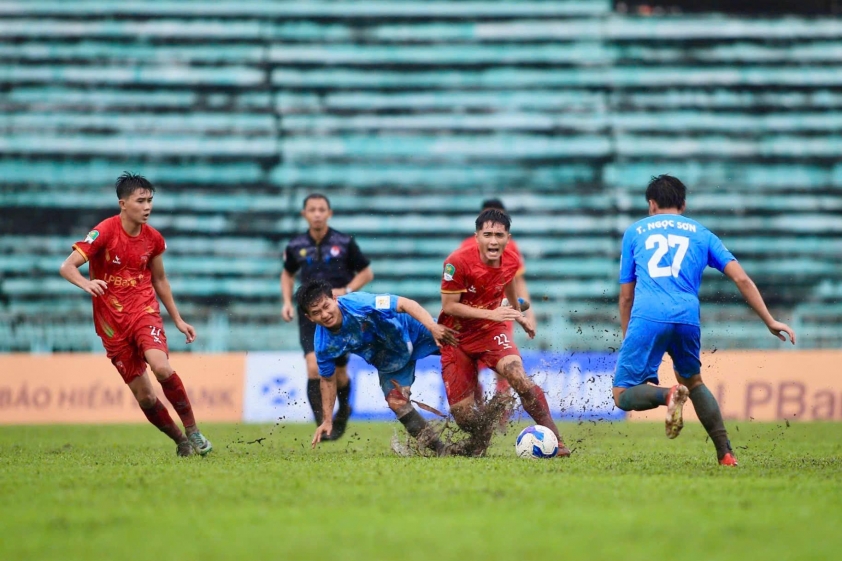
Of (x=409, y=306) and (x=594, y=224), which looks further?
(x=594, y=224)

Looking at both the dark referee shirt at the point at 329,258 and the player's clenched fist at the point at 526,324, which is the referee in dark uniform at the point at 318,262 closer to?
the dark referee shirt at the point at 329,258

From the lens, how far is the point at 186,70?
59.7ft

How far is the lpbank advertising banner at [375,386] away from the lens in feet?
46.8

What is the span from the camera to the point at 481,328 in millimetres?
8422

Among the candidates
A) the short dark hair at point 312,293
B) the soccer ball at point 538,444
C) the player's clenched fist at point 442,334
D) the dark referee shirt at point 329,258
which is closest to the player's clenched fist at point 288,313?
the dark referee shirt at point 329,258

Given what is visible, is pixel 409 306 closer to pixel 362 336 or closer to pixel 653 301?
pixel 362 336

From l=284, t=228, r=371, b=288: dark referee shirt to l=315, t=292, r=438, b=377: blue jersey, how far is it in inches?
93.2

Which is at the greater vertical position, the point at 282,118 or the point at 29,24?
the point at 29,24

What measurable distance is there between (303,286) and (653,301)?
8.21ft

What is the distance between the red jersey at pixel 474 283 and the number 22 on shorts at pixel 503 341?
80 mm

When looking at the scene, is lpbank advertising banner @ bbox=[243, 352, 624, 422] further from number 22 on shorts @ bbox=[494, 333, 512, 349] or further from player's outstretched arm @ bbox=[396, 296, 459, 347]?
player's outstretched arm @ bbox=[396, 296, 459, 347]

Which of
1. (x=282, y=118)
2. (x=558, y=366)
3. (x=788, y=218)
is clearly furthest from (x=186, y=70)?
(x=788, y=218)

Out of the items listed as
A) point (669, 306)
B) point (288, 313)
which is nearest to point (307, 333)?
point (288, 313)

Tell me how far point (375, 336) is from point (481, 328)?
31.7 inches
